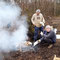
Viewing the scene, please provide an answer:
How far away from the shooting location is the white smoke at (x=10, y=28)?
9.37 meters

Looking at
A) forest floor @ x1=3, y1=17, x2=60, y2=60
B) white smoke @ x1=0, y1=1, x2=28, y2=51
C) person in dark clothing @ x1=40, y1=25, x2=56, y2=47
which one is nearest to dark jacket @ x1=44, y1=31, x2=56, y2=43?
person in dark clothing @ x1=40, y1=25, x2=56, y2=47

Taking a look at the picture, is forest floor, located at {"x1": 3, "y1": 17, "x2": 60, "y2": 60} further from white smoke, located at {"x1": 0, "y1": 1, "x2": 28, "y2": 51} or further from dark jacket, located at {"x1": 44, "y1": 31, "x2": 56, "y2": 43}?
white smoke, located at {"x1": 0, "y1": 1, "x2": 28, "y2": 51}

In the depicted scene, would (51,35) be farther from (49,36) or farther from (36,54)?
(36,54)

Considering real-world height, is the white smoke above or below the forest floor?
above

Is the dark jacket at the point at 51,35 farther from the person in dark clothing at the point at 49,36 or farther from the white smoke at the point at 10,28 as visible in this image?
the white smoke at the point at 10,28

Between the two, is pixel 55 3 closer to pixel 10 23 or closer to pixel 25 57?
pixel 10 23

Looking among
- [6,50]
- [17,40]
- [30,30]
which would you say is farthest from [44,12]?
[6,50]

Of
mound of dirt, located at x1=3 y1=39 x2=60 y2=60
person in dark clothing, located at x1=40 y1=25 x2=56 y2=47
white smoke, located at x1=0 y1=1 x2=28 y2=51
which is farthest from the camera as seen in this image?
white smoke, located at x1=0 y1=1 x2=28 y2=51

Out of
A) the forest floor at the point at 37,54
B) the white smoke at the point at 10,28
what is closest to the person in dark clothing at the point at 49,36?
the forest floor at the point at 37,54

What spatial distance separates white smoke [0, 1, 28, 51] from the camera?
369 inches

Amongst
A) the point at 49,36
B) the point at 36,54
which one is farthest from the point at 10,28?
the point at 36,54

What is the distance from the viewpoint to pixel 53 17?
15102 millimetres

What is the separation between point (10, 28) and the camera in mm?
10469

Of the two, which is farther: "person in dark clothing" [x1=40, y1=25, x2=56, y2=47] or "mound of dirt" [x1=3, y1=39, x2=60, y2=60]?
"person in dark clothing" [x1=40, y1=25, x2=56, y2=47]
